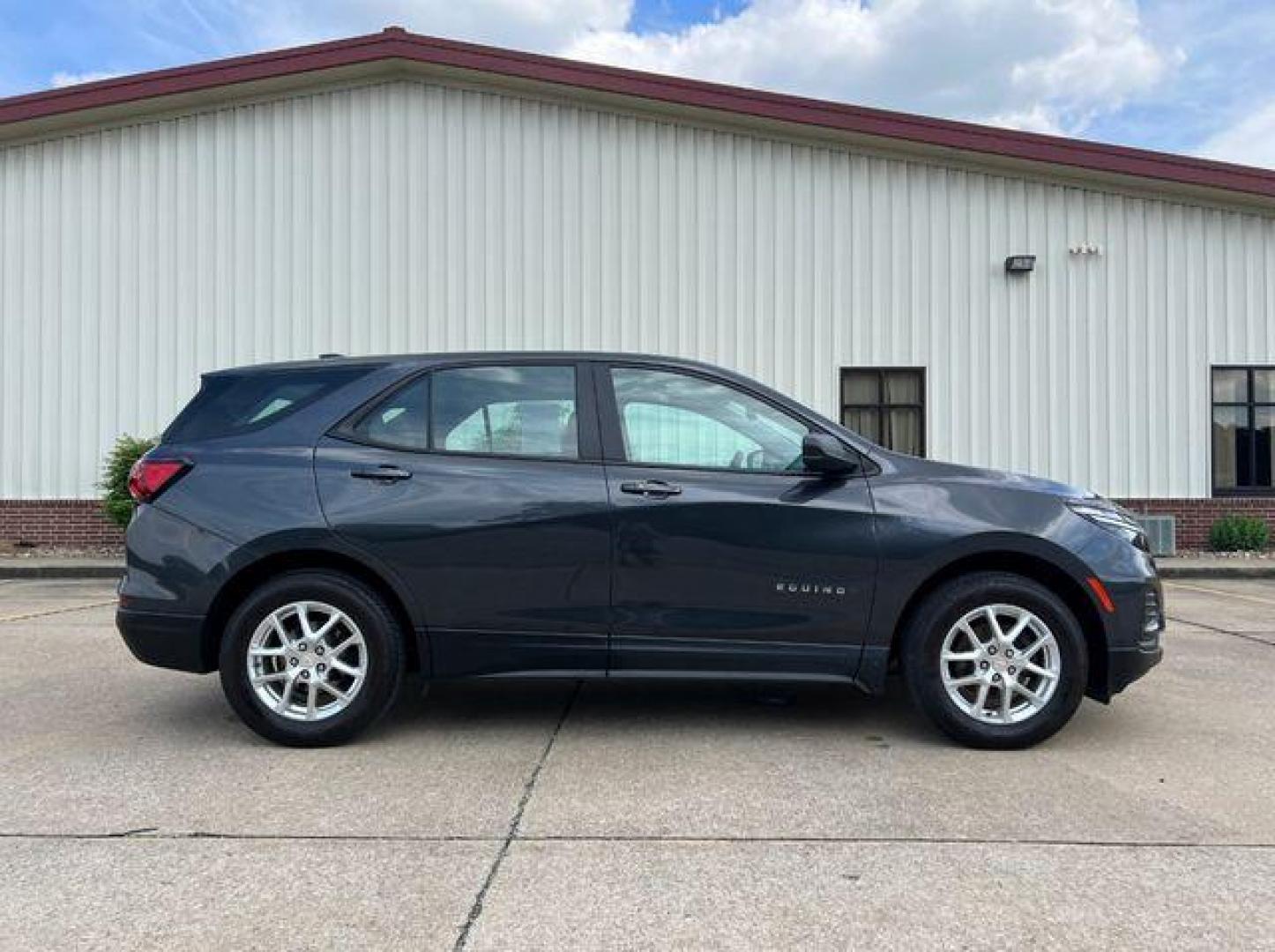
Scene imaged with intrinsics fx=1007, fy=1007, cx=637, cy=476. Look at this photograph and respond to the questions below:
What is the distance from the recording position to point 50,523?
13477 mm

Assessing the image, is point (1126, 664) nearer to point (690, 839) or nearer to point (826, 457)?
point (826, 457)

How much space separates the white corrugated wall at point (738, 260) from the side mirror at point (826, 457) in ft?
29.7

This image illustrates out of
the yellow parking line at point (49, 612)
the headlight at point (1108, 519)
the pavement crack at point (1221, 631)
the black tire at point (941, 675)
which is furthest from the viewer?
the yellow parking line at point (49, 612)

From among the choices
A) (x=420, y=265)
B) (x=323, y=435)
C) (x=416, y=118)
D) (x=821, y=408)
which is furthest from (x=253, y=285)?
(x=323, y=435)

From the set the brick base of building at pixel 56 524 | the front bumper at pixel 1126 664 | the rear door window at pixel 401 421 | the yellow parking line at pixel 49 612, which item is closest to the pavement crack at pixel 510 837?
the rear door window at pixel 401 421

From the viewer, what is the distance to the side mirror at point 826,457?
429 centimetres

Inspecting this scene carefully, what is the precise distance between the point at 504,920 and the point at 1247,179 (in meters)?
13.7

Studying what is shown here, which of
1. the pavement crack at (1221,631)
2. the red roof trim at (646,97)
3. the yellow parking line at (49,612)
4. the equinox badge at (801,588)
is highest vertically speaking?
the red roof trim at (646,97)

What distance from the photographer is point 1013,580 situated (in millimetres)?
4332

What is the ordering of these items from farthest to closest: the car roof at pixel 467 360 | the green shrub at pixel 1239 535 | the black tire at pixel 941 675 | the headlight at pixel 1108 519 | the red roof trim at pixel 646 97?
the green shrub at pixel 1239 535 < the red roof trim at pixel 646 97 < the car roof at pixel 467 360 < the headlight at pixel 1108 519 < the black tire at pixel 941 675

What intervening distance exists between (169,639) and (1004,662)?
360cm

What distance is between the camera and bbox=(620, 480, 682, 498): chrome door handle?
4340 mm

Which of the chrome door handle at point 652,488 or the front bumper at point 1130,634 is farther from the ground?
the chrome door handle at point 652,488

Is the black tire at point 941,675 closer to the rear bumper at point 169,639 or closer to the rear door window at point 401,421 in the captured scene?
the rear door window at point 401,421
